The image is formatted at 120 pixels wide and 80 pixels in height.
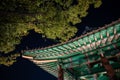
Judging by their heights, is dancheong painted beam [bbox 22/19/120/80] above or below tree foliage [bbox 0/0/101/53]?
below

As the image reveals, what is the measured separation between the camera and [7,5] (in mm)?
7938

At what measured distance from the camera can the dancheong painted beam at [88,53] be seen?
5906 mm

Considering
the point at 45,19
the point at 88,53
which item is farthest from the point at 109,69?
the point at 45,19

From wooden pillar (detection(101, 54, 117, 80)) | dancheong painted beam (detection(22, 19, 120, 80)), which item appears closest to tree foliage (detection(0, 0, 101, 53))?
dancheong painted beam (detection(22, 19, 120, 80))

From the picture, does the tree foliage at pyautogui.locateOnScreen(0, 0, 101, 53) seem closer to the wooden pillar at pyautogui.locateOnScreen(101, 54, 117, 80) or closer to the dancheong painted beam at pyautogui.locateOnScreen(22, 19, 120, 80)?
the dancheong painted beam at pyautogui.locateOnScreen(22, 19, 120, 80)

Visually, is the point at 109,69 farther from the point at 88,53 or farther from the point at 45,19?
the point at 45,19

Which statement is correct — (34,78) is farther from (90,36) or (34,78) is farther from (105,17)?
(90,36)

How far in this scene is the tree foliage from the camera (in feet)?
28.3

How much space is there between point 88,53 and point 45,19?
11.0 feet

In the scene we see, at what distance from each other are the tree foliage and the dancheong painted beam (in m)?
1.91

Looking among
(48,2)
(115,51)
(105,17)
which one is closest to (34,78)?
(105,17)

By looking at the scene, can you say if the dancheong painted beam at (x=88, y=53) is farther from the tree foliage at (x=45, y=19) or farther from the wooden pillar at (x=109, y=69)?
the tree foliage at (x=45, y=19)

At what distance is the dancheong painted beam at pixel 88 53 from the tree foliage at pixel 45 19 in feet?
6.26

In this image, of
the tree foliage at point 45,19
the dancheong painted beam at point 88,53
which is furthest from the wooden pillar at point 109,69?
the tree foliage at point 45,19
